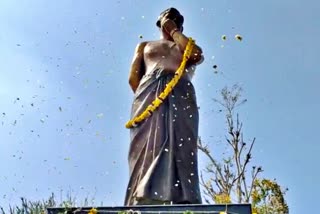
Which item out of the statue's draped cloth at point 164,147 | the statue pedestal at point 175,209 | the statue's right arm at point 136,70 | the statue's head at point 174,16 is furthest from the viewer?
the statue's head at point 174,16

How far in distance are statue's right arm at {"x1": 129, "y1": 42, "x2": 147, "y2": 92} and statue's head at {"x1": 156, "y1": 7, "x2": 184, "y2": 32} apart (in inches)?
19.5

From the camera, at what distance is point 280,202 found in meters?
12.2

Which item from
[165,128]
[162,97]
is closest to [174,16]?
[162,97]

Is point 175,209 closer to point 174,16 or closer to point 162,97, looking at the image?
point 162,97

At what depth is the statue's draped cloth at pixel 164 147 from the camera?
5910 millimetres

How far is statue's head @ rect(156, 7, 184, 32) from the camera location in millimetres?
7414

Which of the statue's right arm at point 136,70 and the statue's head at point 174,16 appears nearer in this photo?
the statue's right arm at point 136,70

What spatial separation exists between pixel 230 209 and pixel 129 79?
313 centimetres

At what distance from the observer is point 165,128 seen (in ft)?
21.2

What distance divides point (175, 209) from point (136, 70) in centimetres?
289

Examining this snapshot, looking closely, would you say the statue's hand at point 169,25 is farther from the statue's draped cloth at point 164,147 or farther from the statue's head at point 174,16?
the statue's draped cloth at point 164,147

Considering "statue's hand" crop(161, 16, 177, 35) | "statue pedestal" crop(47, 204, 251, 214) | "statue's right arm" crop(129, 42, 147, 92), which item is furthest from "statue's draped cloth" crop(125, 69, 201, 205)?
"statue pedestal" crop(47, 204, 251, 214)

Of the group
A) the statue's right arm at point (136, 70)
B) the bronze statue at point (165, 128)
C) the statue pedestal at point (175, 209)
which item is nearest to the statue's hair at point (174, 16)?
the bronze statue at point (165, 128)

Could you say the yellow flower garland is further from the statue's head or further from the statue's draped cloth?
the statue's head
